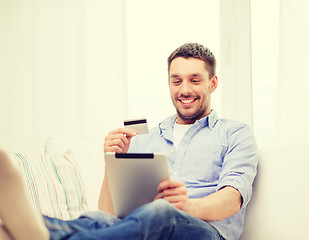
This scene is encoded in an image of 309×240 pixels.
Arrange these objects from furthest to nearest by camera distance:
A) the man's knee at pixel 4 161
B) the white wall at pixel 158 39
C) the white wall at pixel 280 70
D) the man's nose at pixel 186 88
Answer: the white wall at pixel 158 39 < the white wall at pixel 280 70 < the man's nose at pixel 186 88 < the man's knee at pixel 4 161

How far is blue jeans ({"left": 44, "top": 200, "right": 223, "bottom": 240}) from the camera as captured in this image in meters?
0.86

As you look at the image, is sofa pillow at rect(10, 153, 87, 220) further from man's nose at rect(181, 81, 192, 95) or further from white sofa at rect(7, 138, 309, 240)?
man's nose at rect(181, 81, 192, 95)

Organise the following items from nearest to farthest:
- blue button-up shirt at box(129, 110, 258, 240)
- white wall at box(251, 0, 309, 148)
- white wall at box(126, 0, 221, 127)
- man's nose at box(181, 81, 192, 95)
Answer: blue button-up shirt at box(129, 110, 258, 240)
man's nose at box(181, 81, 192, 95)
white wall at box(251, 0, 309, 148)
white wall at box(126, 0, 221, 127)

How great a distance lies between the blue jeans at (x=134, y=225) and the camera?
0.86m

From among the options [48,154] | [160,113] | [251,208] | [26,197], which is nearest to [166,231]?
[26,197]

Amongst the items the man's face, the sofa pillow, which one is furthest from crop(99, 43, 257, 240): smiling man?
the sofa pillow

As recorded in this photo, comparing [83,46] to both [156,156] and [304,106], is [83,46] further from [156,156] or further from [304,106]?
[156,156]

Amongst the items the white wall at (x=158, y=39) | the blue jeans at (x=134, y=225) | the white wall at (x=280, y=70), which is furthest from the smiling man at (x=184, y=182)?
the white wall at (x=158, y=39)

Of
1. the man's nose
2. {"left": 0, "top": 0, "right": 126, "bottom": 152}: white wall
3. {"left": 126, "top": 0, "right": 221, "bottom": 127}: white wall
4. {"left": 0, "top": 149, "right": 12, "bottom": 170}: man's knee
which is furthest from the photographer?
{"left": 126, "top": 0, "right": 221, "bottom": 127}: white wall

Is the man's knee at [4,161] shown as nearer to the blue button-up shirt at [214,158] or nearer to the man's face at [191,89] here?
the blue button-up shirt at [214,158]

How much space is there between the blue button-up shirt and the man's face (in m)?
0.07

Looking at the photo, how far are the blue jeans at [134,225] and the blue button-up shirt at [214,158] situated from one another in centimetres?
37

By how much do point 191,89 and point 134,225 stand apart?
3.18 feet

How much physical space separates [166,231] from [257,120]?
5.60 feet
